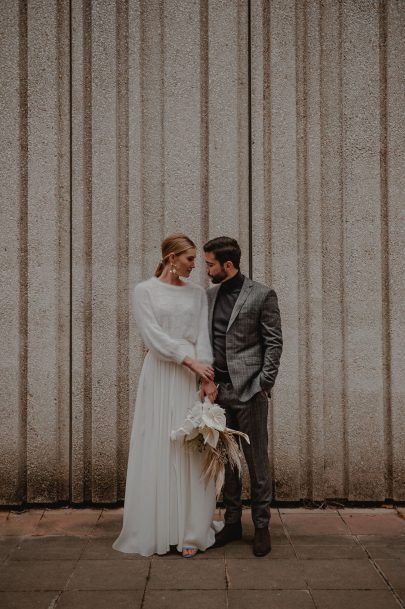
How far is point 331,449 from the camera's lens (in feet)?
19.1

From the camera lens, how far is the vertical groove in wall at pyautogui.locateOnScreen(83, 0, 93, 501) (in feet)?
19.0

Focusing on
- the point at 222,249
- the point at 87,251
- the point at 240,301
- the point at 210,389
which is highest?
the point at 87,251

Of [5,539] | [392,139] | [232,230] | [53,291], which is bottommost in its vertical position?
[5,539]

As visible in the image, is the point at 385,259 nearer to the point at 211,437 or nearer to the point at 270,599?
the point at 211,437

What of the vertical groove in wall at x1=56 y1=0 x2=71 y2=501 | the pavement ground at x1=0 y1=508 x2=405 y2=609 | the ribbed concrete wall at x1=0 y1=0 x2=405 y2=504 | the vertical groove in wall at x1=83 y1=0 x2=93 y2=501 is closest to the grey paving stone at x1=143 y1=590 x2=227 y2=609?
the pavement ground at x1=0 y1=508 x2=405 y2=609

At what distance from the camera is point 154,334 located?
4.53m

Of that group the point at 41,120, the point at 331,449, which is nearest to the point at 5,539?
the point at 331,449

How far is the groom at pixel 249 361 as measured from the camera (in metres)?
4.61

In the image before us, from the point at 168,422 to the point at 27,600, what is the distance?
1.48 metres

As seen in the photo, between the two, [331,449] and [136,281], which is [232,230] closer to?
[136,281]

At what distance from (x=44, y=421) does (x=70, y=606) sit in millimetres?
2280

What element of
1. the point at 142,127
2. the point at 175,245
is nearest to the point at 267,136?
the point at 142,127

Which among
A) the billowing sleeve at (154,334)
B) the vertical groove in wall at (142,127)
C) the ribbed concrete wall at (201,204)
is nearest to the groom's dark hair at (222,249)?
the billowing sleeve at (154,334)

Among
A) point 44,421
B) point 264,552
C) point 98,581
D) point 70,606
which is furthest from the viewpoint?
point 44,421
